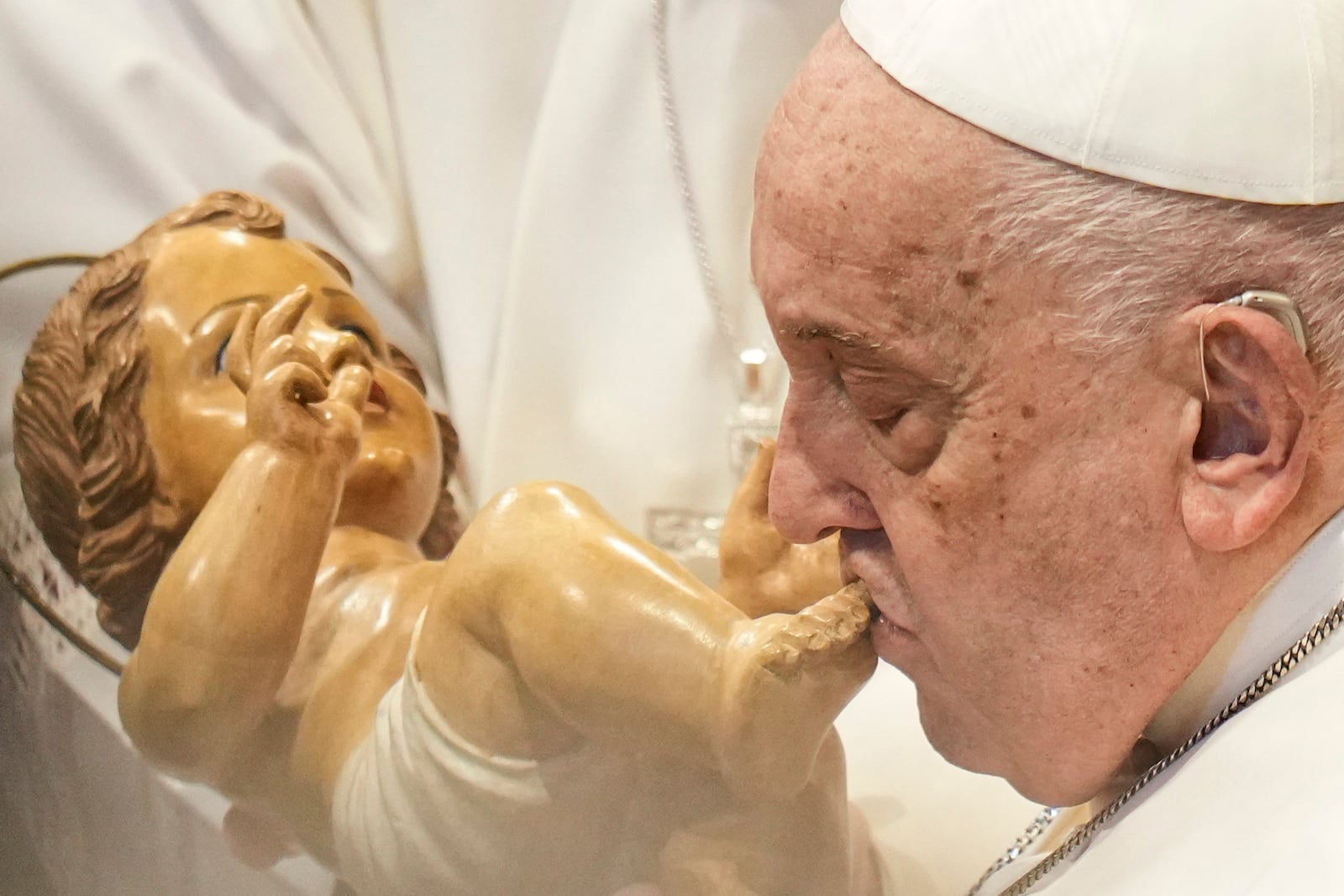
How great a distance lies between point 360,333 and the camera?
106cm

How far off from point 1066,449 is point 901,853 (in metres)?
0.36

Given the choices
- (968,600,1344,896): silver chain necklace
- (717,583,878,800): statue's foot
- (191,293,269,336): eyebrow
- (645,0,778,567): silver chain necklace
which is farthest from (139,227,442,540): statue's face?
(968,600,1344,896): silver chain necklace

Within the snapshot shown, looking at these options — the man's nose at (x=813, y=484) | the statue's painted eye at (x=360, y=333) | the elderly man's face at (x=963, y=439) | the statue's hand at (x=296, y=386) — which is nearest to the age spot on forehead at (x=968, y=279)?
the elderly man's face at (x=963, y=439)

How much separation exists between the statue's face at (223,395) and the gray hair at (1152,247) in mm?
561

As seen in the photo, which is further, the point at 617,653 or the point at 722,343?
the point at 722,343

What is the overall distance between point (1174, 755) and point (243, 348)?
670 millimetres

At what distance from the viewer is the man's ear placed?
0.56 meters

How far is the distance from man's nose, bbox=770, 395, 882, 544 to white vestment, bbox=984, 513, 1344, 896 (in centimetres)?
20

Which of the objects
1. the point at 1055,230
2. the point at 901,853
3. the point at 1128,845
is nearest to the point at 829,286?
the point at 1055,230

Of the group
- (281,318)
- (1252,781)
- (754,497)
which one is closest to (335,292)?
(281,318)

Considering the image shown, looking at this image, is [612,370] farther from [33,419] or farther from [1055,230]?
[1055,230]

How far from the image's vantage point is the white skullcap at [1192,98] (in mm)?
554

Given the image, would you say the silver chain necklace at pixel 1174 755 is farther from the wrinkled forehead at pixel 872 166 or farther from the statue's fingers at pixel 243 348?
the statue's fingers at pixel 243 348

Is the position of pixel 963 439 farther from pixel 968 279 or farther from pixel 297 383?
pixel 297 383
